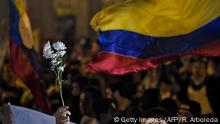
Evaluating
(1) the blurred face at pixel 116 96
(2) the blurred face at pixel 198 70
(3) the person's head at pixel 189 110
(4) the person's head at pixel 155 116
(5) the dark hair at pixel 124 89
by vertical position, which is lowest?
(4) the person's head at pixel 155 116

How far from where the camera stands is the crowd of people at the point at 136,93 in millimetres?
8609

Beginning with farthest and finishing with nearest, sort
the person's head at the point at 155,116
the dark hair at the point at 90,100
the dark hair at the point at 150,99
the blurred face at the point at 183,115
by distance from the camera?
1. the dark hair at the point at 150,99
2. the dark hair at the point at 90,100
3. the blurred face at the point at 183,115
4. the person's head at the point at 155,116

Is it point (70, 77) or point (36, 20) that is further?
point (36, 20)

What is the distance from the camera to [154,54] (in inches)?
283

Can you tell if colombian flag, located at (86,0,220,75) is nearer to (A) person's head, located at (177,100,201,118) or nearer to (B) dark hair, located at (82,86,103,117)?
(A) person's head, located at (177,100,201,118)

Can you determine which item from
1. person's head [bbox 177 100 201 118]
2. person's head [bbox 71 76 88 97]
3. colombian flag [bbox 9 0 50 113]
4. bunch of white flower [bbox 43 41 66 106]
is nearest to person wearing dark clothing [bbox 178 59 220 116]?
person's head [bbox 71 76 88 97]

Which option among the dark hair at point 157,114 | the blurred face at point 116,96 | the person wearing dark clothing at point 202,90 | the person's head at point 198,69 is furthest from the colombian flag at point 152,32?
the person's head at point 198,69

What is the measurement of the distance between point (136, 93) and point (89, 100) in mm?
1819

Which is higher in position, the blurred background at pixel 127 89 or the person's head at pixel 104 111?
the blurred background at pixel 127 89

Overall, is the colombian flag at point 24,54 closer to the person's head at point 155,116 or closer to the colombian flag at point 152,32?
the colombian flag at point 152,32

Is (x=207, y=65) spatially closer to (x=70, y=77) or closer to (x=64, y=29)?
(x=70, y=77)

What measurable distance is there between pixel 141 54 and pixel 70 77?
510 centimetres

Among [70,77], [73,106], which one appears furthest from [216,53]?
[70,77]

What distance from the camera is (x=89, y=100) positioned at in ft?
30.1
